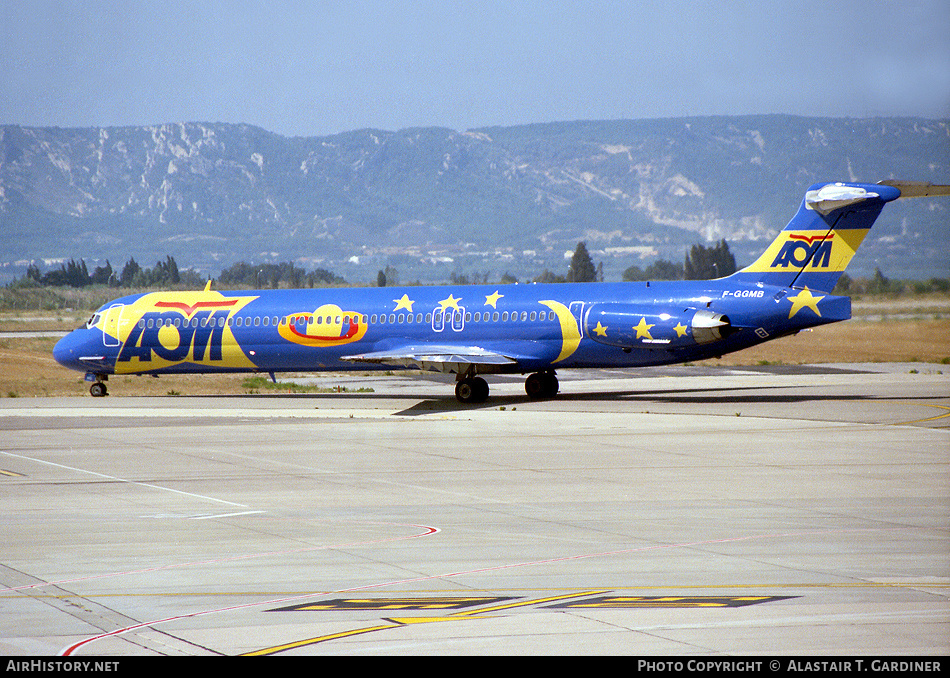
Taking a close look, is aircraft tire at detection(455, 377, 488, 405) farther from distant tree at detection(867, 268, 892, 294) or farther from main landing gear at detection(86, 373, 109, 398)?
distant tree at detection(867, 268, 892, 294)

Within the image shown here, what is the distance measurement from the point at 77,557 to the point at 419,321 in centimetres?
2155

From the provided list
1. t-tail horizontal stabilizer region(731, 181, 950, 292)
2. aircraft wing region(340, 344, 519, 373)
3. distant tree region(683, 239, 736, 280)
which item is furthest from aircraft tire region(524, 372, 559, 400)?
distant tree region(683, 239, 736, 280)

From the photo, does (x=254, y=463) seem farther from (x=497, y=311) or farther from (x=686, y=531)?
(x=497, y=311)

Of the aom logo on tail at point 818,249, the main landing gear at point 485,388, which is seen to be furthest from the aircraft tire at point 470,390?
the aom logo on tail at point 818,249

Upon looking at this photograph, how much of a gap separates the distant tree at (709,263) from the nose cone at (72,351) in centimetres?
10407

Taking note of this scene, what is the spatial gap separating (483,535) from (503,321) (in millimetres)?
19636

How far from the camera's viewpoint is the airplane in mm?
30688

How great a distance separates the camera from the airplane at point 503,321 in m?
30.7

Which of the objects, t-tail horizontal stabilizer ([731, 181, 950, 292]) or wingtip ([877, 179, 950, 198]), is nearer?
wingtip ([877, 179, 950, 198])

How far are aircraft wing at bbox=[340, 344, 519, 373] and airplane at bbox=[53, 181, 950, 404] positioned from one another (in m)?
0.06

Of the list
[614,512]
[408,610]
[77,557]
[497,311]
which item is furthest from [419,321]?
[408,610]

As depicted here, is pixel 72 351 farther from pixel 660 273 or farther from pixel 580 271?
pixel 660 273

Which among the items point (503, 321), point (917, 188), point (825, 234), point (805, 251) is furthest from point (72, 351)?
point (917, 188)
